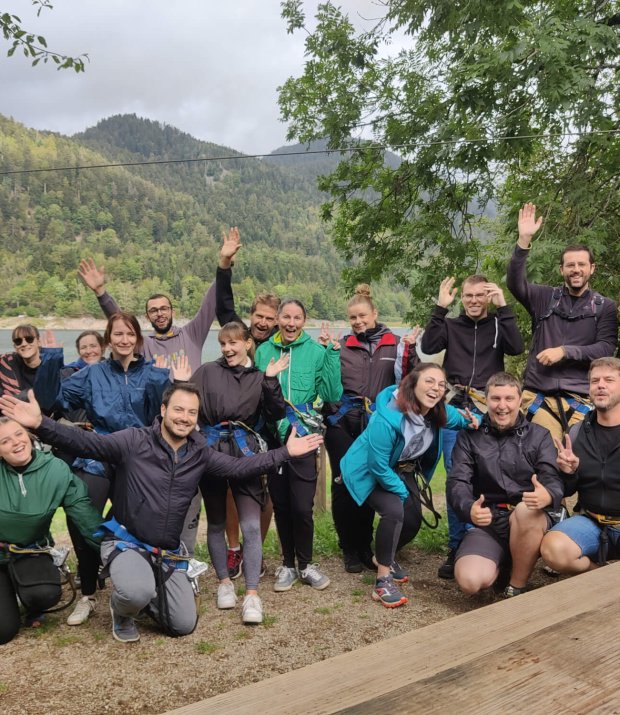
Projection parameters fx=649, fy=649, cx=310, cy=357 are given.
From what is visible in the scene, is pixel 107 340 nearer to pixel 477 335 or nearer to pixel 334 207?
pixel 477 335

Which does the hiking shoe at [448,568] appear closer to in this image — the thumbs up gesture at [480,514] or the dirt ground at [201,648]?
the dirt ground at [201,648]

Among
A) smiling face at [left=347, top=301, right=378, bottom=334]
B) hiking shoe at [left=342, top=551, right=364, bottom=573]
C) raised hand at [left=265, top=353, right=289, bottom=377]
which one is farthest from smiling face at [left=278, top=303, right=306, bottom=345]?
hiking shoe at [left=342, top=551, right=364, bottom=573]

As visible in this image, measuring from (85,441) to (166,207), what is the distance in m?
169

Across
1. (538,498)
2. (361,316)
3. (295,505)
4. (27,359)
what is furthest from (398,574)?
(27,359)

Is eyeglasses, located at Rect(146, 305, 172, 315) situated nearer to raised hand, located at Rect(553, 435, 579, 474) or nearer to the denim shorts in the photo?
raised hand, located at Rect(553, 435, 579, 474)

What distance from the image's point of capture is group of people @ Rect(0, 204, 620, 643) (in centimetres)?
416

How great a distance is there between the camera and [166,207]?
542 feet

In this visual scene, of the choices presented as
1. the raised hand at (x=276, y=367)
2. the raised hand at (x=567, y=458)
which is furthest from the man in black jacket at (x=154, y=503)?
the raised hand at (x=567, y=458)

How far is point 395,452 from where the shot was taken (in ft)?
15.7

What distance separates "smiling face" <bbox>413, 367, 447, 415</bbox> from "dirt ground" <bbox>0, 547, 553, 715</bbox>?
147cm

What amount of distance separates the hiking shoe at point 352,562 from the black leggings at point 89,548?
2.00 metres

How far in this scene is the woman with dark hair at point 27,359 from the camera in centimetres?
520

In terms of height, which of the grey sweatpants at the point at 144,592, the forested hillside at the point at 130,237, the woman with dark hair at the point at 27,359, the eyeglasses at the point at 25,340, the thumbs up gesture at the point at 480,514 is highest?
the forested hillside at the point at 130,237

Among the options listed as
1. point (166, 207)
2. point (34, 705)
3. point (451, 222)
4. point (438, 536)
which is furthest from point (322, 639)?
point (166, 207)
